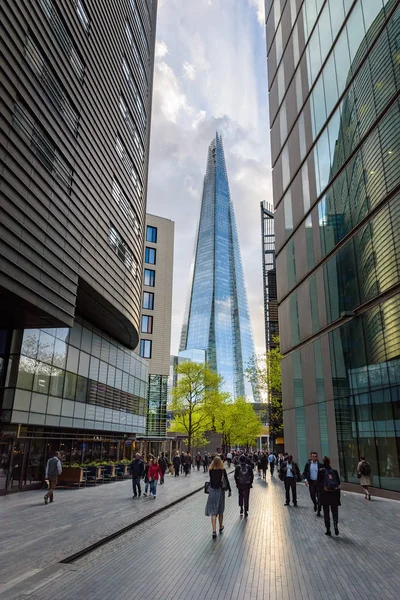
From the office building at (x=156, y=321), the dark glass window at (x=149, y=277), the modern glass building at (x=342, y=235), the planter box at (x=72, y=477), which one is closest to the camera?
the modern glass building at (x=342, y=235)

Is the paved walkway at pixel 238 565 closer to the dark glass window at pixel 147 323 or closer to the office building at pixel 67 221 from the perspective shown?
the office building at pixel 67 221

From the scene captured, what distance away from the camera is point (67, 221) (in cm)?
1683

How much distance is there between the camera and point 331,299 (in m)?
24.1

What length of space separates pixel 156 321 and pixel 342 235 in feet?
118

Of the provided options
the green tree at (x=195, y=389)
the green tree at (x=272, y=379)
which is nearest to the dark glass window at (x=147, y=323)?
the green tree at (x=195, y=389)

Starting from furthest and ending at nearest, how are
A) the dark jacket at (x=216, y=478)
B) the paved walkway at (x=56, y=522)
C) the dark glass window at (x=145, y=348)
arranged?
the dark glass window at (x=145, y=348), the dark jacket at (x=216, y=478), the paved walkway at (x=56, y=522)

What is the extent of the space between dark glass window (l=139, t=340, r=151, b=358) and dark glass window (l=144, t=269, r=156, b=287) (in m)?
7.40

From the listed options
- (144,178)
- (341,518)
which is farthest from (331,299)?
(144,178)

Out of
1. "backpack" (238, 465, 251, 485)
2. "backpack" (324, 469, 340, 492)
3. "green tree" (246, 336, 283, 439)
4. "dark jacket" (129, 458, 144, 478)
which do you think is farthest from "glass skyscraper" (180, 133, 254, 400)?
"backpack" (324, 469, 340, 492)

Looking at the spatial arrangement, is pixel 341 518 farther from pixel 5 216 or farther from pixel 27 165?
pixel 27 165

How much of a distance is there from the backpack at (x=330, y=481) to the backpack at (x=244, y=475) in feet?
10.7

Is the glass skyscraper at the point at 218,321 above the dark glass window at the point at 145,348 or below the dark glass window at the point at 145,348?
above

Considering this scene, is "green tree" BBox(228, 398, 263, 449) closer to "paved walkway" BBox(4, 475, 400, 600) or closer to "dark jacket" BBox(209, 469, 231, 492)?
"paved walkway" BBox(4, 475, 400, 600)

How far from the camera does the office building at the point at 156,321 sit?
5500 centimetres
